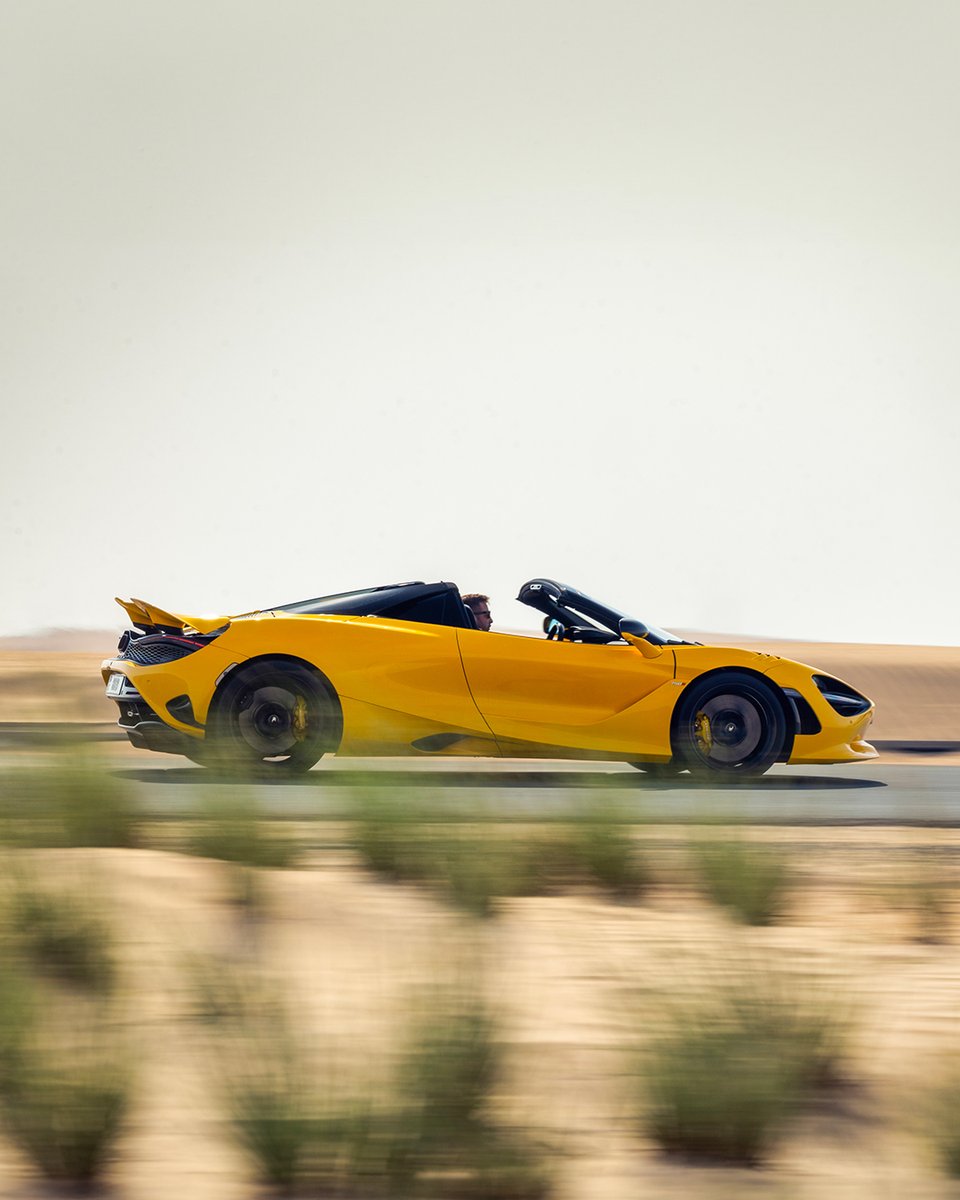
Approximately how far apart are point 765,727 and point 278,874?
15.0 ft

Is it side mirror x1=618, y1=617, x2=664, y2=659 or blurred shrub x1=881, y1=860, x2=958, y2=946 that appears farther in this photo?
side mirror x1=618, y1=617, x2=664, y2=659

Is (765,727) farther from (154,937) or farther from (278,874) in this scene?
(154,937)

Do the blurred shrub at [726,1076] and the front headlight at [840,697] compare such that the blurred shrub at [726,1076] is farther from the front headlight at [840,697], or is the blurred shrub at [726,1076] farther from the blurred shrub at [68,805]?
the front headlight at [840,697]

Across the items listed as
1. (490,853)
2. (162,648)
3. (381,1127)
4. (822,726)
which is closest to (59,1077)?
(381,1127)

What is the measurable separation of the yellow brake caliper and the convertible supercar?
0.5 inches

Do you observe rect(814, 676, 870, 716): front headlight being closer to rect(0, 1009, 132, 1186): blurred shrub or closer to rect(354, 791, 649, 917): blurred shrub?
rect(354, 791, 649, 917): blurred shrub

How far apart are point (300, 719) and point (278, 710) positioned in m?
0.14

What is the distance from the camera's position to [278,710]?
884cm

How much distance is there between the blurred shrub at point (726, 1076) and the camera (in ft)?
10.8

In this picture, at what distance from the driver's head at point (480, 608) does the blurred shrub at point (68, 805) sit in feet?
11.7

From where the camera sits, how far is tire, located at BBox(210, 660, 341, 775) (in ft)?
28.7

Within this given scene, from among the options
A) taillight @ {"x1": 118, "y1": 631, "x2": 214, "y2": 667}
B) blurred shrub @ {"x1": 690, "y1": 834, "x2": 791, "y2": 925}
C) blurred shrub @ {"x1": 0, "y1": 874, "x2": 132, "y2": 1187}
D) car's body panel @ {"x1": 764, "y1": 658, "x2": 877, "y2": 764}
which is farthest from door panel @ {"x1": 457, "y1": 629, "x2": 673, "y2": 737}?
blurred shrub @ {"x1": 0, "y1": 874, "x2": 132, "y2": 1187}

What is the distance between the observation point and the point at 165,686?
8773mm

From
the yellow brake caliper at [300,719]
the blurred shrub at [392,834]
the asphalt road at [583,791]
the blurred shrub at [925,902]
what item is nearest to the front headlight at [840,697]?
the asphalt road at [583,791]
